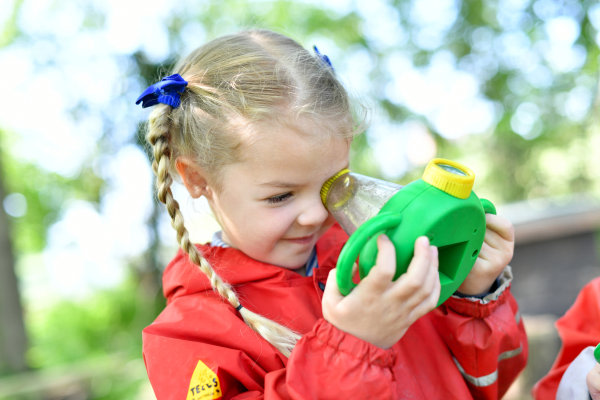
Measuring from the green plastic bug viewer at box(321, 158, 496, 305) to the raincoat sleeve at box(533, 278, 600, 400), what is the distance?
71 cm

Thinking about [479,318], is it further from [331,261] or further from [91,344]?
[91,344]

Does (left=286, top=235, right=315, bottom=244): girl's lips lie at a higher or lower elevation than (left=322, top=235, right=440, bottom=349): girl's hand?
lower

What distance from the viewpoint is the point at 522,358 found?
1831 mm

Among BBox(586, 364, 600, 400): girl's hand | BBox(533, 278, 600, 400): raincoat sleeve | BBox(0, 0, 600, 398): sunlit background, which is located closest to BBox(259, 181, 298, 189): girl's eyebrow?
BBox(586, 364, 600, 400): girl's hand

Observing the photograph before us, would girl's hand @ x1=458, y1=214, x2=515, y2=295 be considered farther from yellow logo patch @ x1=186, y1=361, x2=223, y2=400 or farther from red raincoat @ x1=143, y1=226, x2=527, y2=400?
yellow logo patch @ x1=186, y1=361, x2=223, y2=400

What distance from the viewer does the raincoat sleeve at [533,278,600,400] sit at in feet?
6.06

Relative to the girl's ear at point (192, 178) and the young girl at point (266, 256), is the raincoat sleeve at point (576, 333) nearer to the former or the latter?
the young girl at point (266, 256)

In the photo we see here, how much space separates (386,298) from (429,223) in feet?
0.69

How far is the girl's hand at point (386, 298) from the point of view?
1252 mm

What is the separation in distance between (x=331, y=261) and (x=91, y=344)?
18.5 feet

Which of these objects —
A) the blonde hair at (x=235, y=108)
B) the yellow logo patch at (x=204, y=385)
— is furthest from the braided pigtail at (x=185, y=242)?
the yellow logo patch at (x=204, y=385)

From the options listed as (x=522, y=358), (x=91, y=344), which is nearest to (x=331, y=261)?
(x=522, y=358)

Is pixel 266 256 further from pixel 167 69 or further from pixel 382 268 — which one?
pixel 167 69

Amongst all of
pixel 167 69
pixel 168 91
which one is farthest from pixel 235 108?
pixel 167 69
